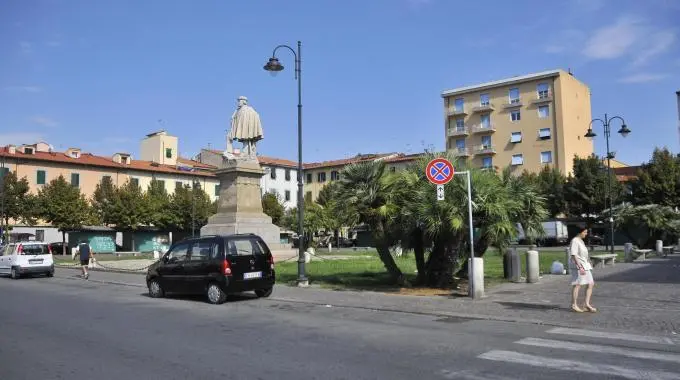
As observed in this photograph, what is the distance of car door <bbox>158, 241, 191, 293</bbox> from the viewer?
49.1 ft

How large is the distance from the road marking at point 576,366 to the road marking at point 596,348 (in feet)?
2.60

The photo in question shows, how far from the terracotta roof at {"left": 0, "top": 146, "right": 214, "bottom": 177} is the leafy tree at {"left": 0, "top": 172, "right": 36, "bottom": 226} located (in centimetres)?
585

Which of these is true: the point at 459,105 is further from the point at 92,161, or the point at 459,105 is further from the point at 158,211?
the point at 92,161

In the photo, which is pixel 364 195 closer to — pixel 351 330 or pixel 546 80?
pixel 351 330

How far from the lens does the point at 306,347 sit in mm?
8195

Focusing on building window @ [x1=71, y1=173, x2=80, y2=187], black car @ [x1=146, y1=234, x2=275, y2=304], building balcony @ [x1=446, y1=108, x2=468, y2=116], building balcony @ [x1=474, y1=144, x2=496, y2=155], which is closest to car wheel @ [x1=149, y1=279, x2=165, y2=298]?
black car @ [x1=146, y1=234, x2=275, y2=304]

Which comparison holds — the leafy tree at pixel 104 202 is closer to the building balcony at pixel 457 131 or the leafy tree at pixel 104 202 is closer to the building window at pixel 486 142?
the building balcony at pixel 457 131

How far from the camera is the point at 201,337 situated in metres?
9.11

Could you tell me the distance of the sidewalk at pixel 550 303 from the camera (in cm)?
1002

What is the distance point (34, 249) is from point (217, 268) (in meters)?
14.6

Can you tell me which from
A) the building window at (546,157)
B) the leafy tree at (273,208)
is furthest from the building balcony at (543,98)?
the leafy tree at (273,208)

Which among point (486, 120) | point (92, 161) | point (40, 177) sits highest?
point (486, 120)

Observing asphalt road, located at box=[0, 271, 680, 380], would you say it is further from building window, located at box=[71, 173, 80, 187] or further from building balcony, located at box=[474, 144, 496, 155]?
building balcony, located at box=[474, 144, 496, 155]

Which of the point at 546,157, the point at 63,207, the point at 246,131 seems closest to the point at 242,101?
the point at 246,131
